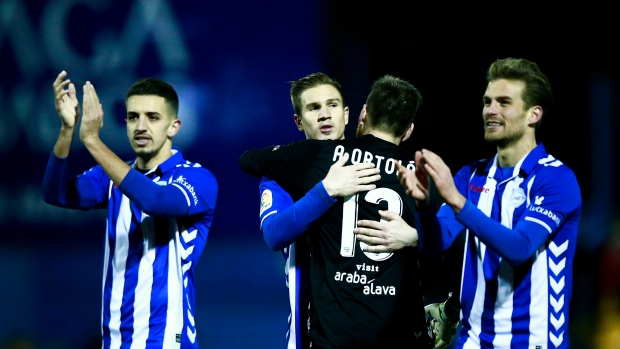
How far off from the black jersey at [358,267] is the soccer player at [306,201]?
2.7 inches

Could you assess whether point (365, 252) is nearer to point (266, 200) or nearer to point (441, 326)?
point (266, 200)

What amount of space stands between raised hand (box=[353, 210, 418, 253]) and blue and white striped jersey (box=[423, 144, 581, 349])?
0.16 m

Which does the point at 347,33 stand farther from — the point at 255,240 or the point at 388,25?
the point at 255,240

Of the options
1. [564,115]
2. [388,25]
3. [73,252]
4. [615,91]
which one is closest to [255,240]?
[73,252]

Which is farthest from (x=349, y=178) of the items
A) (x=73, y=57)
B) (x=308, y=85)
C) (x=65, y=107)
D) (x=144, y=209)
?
(x=73, y=57)

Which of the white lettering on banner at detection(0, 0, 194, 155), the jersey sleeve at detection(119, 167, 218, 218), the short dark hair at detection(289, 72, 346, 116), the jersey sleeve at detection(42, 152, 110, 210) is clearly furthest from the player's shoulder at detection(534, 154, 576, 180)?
the white lettering on banner at detection(0, 0, 194, 155)

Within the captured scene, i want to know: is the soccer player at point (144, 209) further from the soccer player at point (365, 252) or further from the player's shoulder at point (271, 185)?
the soccer player at point (365, 252)

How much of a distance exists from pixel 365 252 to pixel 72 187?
1.59 metres

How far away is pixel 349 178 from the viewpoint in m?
3.38

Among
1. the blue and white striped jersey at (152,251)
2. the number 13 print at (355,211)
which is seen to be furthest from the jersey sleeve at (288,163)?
the blue and white striped jersey at (152,251)

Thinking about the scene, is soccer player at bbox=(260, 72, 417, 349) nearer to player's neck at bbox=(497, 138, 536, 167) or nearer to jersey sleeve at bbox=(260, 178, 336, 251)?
jersey sleeve at bbox=(260, 178, 336, 251)

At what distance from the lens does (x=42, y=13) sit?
6.22 meters

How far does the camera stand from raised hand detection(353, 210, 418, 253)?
3.39 m

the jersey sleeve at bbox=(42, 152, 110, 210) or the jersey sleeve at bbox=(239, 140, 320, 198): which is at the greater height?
the jersey sleeve at bbox=(239, 140, 320, 198)
